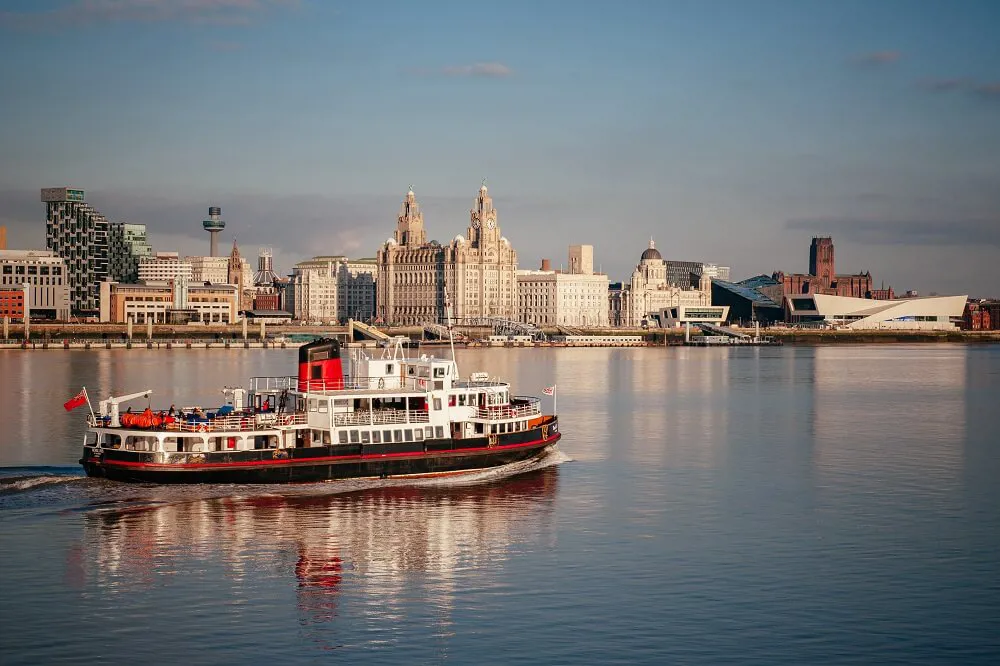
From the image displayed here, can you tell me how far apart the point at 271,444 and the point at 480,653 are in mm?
20998

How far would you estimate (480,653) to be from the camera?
27734mm

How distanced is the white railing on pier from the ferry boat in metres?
0.04

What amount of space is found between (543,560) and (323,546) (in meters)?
6.77

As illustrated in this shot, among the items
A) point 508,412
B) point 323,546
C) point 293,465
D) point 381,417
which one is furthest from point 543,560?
point 508,412

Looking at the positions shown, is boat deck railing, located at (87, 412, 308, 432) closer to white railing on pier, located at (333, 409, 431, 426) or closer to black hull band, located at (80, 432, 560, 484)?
black hull band, located at (80, 432, 560, 484)

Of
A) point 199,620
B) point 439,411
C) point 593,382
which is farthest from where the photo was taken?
point 593,382

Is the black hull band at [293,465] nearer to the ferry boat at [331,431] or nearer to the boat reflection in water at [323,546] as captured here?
the ferry boat at [331,431]

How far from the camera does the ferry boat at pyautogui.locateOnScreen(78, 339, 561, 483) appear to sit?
45344 millimetres

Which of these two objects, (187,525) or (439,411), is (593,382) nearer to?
(439,411)

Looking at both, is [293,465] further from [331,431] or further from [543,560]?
[543,560]

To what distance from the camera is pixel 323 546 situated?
37281 millimetres

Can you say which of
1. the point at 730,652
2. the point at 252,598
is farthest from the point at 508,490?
the point at 730,652

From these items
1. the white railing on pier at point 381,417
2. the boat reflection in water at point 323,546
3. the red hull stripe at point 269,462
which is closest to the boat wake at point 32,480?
the red hull stripe at point 269,462

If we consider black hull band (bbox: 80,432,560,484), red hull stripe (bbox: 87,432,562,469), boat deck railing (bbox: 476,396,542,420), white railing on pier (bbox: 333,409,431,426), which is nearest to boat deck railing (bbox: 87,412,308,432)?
black hull band (bbox: 80,432,560,484)
